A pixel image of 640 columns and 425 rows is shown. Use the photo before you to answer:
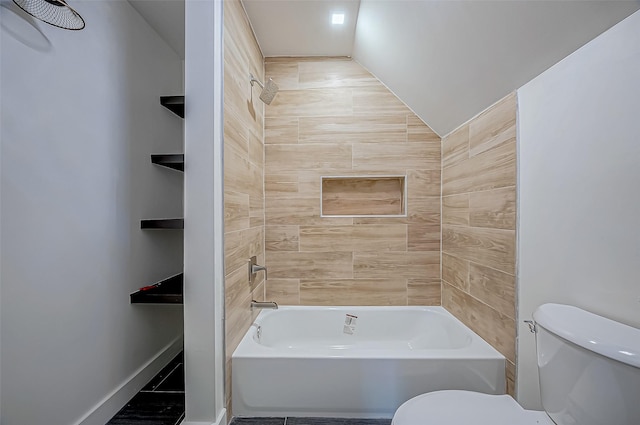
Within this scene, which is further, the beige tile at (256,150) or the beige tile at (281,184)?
the beige tile at (281,184)

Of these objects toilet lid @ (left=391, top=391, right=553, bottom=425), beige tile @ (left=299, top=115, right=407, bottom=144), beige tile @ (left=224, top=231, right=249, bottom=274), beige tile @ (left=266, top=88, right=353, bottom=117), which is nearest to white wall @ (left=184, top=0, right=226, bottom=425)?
beige tile @ (left=224, top=231, right=249, bottom=274)

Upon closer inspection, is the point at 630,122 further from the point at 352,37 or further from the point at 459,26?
the point at 352,37

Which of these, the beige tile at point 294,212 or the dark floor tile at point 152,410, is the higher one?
the beige tile at point 294,212

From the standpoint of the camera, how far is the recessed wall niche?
8.08 feet

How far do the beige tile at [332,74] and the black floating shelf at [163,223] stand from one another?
1445mm

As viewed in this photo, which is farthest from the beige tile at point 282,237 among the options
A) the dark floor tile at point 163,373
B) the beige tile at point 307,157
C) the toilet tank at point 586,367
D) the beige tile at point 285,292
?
the toilet tank at point 586,367

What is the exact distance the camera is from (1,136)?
1.09 meters

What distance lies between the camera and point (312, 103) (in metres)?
2.36

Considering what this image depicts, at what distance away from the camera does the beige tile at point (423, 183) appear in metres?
2.35

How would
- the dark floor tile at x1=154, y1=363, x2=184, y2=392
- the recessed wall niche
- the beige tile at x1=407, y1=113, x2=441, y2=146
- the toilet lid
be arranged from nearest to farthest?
the toilet lid < the dark floor tile at x1=154, y1=363, x2=184, y2=392 < the beige tile at x1=407, y1=113, x2=441, y2=146 < the recessed wall niche

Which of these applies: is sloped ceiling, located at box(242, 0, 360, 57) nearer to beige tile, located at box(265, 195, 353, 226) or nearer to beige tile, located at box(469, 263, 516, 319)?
beige tile, located at box(265, 195, 353, 226)

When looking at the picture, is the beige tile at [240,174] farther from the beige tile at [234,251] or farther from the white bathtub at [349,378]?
the white bathtub at [349,378]

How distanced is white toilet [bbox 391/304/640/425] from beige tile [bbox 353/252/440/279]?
120 centimetres

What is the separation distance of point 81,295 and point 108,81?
1140mm
